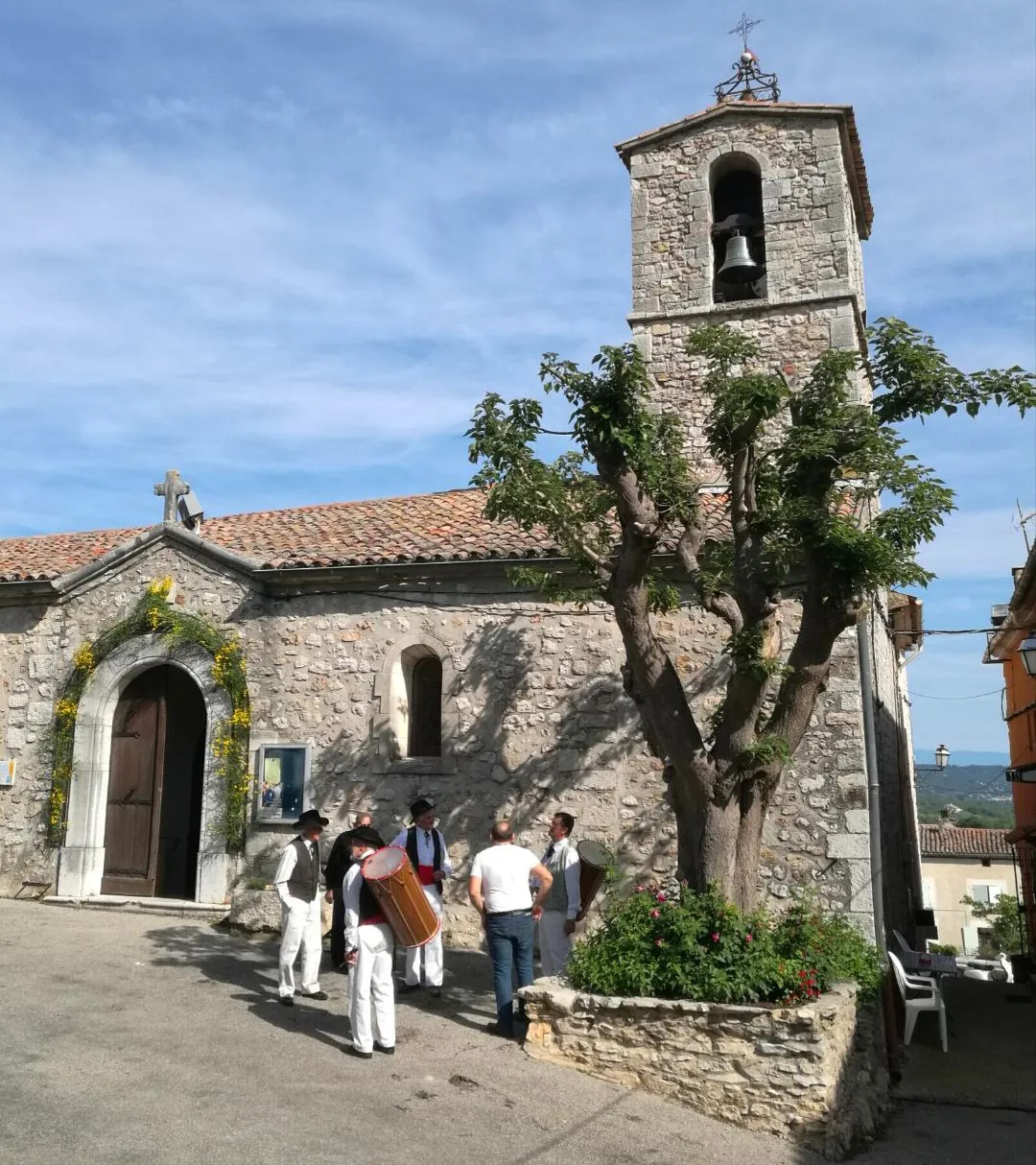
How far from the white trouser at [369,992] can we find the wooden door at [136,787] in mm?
6834

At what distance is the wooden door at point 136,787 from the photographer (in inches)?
517

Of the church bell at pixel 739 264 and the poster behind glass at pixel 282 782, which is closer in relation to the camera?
the poster behind glass at pixel 282 782

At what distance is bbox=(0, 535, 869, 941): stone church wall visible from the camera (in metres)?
10.7

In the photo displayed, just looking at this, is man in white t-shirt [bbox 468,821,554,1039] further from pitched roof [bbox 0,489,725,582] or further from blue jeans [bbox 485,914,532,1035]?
pitched roof [bbox 0,489,725,582]

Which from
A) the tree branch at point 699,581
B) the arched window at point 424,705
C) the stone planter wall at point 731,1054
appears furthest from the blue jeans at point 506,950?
the arched window at point 424,705

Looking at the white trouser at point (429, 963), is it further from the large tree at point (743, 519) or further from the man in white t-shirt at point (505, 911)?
the large tree at point (743, 519)

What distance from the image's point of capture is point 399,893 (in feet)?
23.8

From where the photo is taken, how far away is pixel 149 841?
518 inches

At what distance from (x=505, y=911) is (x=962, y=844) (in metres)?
41.3

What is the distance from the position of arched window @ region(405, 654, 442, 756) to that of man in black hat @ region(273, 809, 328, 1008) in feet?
12.4

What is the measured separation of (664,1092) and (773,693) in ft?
15.6

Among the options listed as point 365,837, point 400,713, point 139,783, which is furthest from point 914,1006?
point 139,783

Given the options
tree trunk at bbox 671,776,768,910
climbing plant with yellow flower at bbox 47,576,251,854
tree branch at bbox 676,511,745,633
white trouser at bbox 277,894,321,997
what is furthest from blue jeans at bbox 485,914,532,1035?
climbing plant with yellow flower at bbox 47,576,251,854

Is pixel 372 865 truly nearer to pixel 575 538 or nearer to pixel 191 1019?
pixel 191 1019
